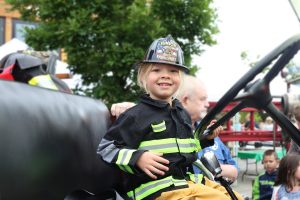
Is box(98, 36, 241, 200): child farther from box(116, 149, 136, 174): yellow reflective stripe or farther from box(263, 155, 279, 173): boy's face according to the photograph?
box(263, 155, 279, 173): boy's face

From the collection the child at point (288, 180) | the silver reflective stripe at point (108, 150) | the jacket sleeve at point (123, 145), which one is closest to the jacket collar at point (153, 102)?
the jacket sleeve at point (123, 145)

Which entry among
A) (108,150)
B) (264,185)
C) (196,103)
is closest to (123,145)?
(108,150)

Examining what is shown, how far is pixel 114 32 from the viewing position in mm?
8055

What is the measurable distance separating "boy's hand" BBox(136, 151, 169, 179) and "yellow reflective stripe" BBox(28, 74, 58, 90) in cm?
129

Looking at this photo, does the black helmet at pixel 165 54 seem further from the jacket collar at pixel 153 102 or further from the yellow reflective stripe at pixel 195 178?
the yellow reflective stripe at pixel 195 178

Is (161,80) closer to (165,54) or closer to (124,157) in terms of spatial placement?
(165,54)

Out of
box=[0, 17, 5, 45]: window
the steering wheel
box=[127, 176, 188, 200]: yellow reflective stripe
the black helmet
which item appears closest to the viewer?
the steering wheel

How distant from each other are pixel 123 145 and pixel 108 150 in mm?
68

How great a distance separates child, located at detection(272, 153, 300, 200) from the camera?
10.3 ft

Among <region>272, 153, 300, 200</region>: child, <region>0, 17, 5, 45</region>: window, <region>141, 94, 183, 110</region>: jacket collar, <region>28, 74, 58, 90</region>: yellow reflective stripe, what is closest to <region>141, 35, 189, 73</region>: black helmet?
<region>141, 94, 183, 110</region>: jacket collar

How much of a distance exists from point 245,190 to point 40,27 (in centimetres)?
442

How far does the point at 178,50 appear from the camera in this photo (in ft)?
6.79

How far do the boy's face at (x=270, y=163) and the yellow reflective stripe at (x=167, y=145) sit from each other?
9.83ft

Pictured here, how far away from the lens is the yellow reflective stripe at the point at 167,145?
1922 millimetres
